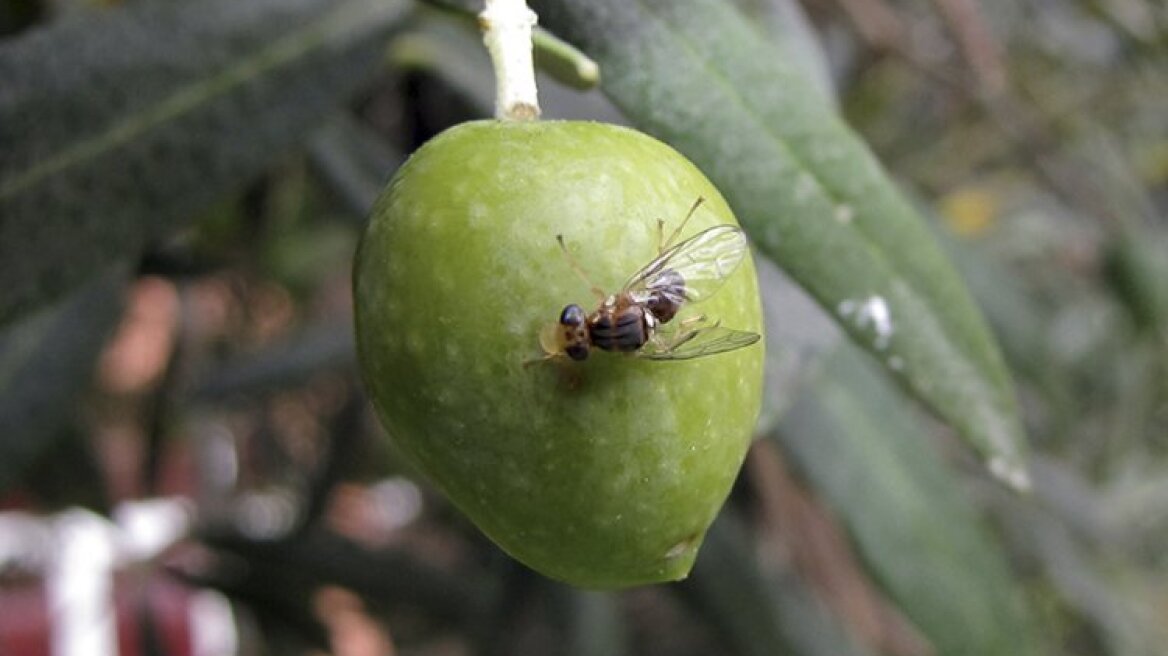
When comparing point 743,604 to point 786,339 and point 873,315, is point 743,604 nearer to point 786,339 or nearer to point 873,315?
point 786,339

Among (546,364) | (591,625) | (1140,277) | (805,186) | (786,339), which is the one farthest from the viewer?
(1140,277)

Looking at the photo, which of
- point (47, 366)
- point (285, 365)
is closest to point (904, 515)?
point (47, 366)

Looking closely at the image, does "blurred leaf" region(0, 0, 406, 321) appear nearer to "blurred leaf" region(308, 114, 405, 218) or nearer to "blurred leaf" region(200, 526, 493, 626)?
"blurred leaf" region(308, 114, 405, 218)

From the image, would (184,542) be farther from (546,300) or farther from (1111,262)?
(546,300)

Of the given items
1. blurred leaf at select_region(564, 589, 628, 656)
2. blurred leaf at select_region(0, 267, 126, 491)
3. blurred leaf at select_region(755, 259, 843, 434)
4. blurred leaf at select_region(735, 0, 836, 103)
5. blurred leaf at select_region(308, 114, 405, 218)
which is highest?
blurred leaf at select_region(735, 0, 836, 103)

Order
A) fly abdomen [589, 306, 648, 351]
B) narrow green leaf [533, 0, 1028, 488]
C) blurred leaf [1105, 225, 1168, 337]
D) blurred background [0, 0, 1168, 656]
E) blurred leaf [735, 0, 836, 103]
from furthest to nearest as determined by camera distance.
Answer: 1. blurred leaf [1105, 225, 1168, 337]
2. blurred leaf [735, 0, 836, 103]
3. blurred background [0, 0, 1168, 656]
4. narrow green leaf [533, 0, 1028, 488]
5. fly abdomen [589, 306, 648, 351]

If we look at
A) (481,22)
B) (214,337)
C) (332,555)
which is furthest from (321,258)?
(481,22)

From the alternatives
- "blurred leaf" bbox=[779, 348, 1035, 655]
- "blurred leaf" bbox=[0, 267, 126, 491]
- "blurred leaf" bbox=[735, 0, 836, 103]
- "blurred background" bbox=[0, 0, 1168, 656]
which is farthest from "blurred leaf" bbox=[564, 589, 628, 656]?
"blurred leaf" bbox=[735, 0, 836, 103]
